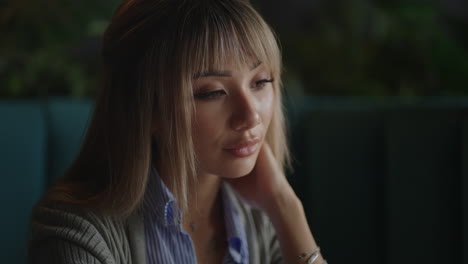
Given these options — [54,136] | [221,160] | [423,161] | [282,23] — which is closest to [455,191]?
[423,161]

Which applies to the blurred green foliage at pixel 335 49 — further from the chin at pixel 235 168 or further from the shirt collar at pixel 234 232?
the chin at pixel 235 168

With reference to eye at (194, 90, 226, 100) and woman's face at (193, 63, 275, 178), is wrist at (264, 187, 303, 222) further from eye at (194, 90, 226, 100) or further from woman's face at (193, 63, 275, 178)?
eye at (194, 90, 226, 100)

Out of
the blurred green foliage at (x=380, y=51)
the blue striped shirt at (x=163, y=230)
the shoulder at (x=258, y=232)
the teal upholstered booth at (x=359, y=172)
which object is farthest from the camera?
the blurred green foliage at (x=380, y=51)

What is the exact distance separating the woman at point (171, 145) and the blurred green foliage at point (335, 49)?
909 mm

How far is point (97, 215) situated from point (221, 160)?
256mm

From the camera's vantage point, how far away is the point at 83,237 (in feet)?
2.88

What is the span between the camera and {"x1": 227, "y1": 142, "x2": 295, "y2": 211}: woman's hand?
41.4 inches

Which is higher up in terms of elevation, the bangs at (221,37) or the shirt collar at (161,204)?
the bangs at (221,37)

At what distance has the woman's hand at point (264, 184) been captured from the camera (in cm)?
105

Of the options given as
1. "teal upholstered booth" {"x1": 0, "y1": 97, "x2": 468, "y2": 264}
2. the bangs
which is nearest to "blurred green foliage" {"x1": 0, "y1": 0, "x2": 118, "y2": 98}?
"teal upholstered booth" {"x1": 0, "y1": 97, "x2": 468, "y2": 264}

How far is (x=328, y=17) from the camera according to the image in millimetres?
2270

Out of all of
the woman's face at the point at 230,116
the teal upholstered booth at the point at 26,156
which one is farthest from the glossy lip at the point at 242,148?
the teal upholstered booth at the point at 26,156

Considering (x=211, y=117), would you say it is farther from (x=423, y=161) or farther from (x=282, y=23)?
(x=282, y=23)

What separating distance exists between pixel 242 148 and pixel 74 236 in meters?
0.34
